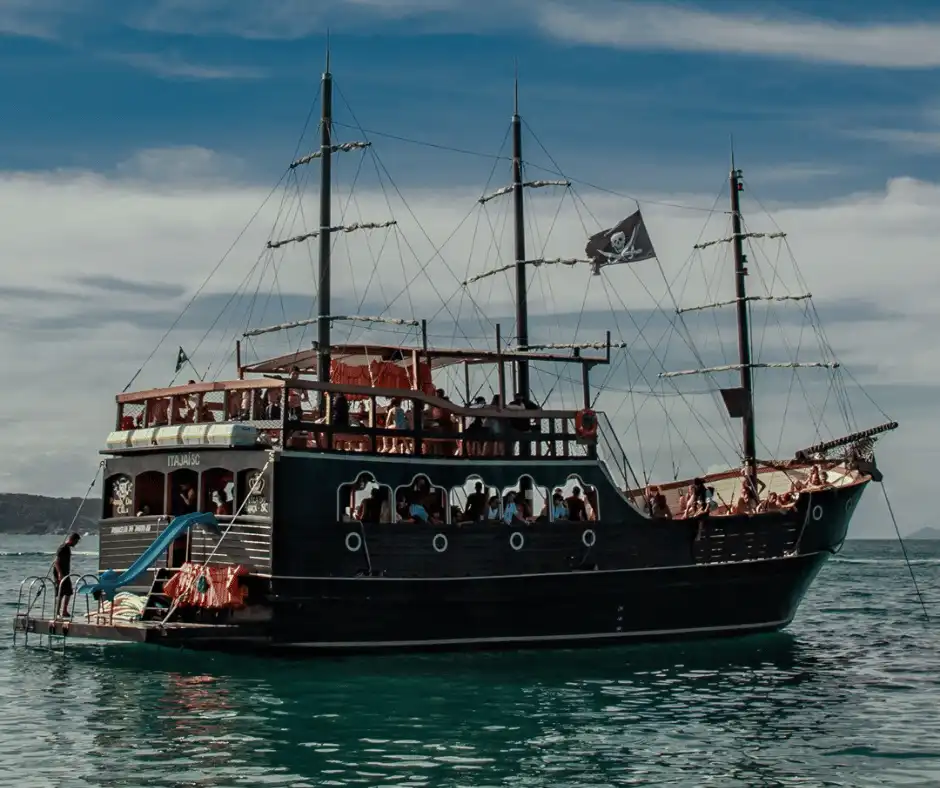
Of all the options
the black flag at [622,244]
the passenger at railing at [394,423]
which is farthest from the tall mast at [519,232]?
the passenger at railing at [394,423]

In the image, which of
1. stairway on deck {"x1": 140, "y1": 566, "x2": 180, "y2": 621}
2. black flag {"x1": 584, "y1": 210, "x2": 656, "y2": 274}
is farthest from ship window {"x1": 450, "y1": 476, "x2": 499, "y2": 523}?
black flag {"x1": 584, "y1": 210, "x2": 656, "y2": 274}

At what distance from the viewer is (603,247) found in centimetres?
2817

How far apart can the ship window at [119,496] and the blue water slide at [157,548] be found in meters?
2.03

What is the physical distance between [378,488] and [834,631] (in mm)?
13450

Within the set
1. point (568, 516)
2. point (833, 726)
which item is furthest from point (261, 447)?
point (833, 726)

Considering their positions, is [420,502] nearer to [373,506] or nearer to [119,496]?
[373,506]

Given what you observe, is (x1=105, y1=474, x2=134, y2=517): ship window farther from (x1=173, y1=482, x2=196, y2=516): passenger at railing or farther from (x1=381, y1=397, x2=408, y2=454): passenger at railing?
(x1=381, y1=397, x2=408, y2=454): passenger at railing

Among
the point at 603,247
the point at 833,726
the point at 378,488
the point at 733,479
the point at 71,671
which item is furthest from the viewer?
the point at 733,479

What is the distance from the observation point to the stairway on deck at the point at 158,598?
69.3 ft

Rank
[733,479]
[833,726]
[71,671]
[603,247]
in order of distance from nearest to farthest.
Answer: [833,726], [71,671], [603,247], [733,479]

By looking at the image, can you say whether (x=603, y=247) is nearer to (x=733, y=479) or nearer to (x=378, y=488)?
(x=733, y=479)

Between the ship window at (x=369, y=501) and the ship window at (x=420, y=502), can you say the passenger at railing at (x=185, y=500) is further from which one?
the ship window at (x=420, y=502)

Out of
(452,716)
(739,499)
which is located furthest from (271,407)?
(739,499)

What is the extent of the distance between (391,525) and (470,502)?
186 cm
